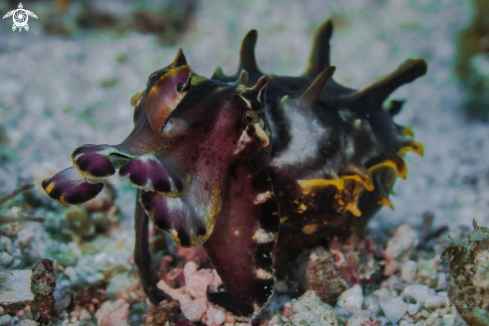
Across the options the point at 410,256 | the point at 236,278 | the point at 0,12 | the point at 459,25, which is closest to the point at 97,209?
the point at 236,278

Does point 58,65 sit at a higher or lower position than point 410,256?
higher

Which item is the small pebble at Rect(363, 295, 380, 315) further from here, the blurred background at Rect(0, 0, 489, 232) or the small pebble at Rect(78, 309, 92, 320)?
the small pebble at Rect(78, 309, 92, 320)

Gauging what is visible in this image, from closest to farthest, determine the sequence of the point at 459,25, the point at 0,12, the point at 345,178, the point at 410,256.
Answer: the point at 345,178
the point at 410,256
the point at 0,12
the point at 459,25

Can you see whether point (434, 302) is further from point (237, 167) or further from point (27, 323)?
point (27, 323)

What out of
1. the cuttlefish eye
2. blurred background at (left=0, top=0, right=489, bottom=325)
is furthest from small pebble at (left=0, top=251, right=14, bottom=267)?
the cuttlefish eye

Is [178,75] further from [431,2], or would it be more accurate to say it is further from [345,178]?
[431,2]

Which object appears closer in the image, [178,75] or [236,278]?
[178,75]

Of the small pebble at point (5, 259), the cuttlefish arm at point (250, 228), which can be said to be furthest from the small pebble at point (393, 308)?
the small pebble at point (5, 259)

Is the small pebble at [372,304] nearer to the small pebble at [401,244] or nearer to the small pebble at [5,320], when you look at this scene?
the small pebble at [401,244]
